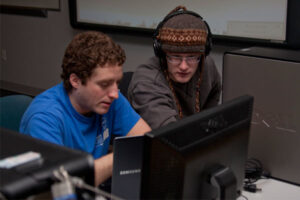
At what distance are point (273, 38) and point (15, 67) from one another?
2746 mm

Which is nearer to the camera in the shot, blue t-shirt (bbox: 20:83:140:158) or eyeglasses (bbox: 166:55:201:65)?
blue t-shirt (bbox: 20:83:140:158)

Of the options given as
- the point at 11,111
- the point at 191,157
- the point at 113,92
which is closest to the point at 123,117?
the point at 113,92

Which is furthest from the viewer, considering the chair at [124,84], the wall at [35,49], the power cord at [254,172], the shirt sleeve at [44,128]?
the wall at [35,49]

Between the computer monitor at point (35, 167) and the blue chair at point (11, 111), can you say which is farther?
the blue chair at point (11, 111)

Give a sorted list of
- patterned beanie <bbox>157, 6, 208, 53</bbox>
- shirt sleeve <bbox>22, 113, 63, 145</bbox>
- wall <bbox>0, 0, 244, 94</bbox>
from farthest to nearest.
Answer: wall <bbox>0, 0, 244, 94</bbox> → patterned beanie <bbox>157, 6, 208, 53</bbox> → shirt sleeve <bbox>22, 113, 63, 145</bbox>

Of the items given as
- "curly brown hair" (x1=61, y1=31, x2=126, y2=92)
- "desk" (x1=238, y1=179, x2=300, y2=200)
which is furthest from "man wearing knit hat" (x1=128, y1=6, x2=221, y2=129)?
"desk" (x1=238, y1=179, x2=300, y2=200)

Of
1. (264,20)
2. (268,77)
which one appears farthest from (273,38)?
(268,77)

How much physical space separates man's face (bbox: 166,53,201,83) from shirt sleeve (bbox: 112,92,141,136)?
229mm

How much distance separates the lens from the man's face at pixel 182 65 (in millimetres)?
1653

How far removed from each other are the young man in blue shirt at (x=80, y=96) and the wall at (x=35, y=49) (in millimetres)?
1763

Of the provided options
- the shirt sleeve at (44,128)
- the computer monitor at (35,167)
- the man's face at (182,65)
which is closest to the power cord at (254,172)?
the man's face at (182,65)

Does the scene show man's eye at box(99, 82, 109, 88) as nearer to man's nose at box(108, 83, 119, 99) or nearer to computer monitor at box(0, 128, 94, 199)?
man's nose at box(108, 83, 119, 99)

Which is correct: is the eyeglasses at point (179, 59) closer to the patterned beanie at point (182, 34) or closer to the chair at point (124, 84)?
the patterned beanie at point (182, 34)

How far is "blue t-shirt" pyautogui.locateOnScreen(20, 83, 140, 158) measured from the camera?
1.34 m
